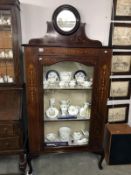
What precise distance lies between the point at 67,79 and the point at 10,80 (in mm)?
634

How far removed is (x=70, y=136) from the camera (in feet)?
7.50

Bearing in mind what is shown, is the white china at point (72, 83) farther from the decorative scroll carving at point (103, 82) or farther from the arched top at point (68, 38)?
the arched top at point (68, 38)

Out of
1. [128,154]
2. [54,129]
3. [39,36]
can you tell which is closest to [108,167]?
[128,154]

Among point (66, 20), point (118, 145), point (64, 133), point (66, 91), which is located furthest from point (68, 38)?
point (118, 145)

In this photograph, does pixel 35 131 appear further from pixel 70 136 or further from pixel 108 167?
pixel 108 167

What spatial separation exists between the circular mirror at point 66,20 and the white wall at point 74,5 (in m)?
0.09

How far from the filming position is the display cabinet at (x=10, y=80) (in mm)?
1817

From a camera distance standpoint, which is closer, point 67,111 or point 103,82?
point 103,82

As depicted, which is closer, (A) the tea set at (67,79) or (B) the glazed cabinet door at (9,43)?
(B) the glazed cabinet door at (9,43)

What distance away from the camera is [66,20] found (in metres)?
2.11

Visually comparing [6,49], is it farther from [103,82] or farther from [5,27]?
[103,82]

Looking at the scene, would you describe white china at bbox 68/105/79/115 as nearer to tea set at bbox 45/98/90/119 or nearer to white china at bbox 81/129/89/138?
tea set at bbox 45/98/90/119

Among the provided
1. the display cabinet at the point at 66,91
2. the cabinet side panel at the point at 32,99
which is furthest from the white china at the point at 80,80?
the cabinet side panel at the point at 32,99

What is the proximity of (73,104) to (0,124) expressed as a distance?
33.7 inches
